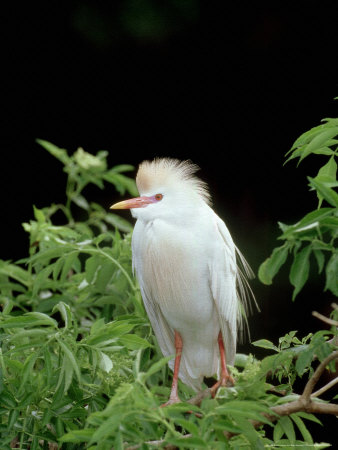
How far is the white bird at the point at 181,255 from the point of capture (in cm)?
172

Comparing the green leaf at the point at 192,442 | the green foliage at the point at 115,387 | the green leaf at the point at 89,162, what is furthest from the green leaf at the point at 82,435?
the green leaf at the point at 89,162

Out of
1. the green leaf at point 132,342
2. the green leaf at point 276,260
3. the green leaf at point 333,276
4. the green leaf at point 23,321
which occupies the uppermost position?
the green leaf at point 276,260

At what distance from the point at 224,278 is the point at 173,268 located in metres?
0.12

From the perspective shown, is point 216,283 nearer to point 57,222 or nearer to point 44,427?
point 44,427

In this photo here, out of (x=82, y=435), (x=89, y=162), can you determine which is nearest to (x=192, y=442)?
(x=82, y=435)

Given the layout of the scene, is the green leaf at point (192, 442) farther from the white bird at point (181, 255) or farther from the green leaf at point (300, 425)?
the white bird at point (181, 255)

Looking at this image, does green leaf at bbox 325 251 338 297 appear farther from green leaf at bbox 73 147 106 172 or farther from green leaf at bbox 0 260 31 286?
green leaf at bbox 73 147 106 172

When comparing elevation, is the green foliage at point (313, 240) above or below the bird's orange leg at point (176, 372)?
above

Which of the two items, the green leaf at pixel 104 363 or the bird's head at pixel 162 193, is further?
the bird's head at pixel 162 193

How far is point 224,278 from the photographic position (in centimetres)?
173

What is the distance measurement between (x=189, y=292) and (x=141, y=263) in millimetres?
136

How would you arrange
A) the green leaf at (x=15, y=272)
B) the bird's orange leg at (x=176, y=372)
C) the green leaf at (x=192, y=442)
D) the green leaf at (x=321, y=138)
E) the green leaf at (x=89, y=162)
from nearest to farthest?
the green leaf at (x=192, y=442), the green leaf at (x=321, y=138), the bird's orange leg at (x=176, y=372), the green leaf at (x=15, y=272), the green leaf at (x=89, y=162)

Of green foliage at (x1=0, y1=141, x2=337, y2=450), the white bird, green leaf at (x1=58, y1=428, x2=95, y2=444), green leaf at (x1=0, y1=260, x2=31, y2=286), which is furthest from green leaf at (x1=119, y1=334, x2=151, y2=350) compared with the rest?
green leaf at (x1=0, y1=260, x2=31, y2=286)

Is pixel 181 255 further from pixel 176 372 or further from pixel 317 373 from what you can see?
pixel 317 373
